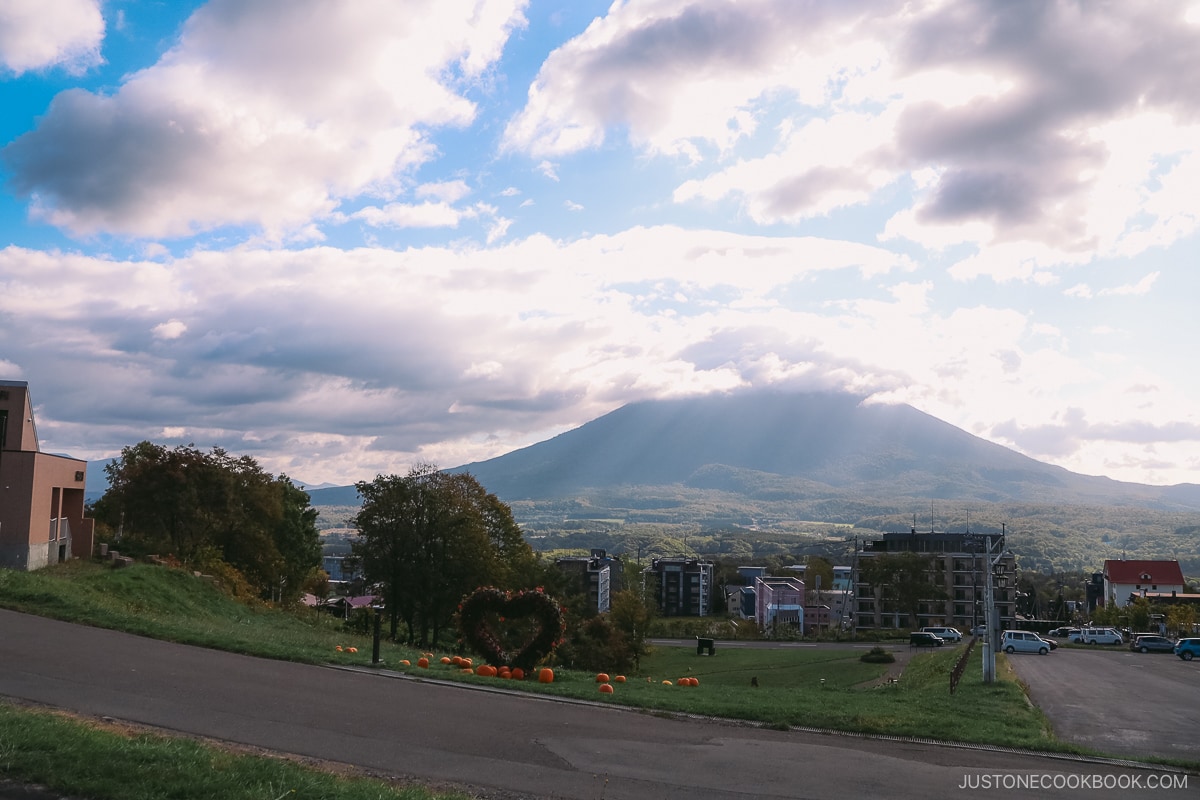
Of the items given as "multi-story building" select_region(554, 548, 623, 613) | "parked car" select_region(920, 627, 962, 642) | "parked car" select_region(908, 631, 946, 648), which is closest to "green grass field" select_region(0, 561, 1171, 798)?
"parked car" select_region(908, 631, 946, 648)

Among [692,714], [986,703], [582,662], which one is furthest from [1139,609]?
[692,714]

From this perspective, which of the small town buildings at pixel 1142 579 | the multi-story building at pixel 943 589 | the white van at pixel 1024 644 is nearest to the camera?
the white van at pixel 1024 644

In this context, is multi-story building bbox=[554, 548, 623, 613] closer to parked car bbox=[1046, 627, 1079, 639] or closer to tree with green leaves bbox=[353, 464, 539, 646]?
parked car bbox=[1046, 627, 1079, 639]

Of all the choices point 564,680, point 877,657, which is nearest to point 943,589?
point 877,657

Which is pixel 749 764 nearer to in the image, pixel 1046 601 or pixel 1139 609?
pixel 1139 609

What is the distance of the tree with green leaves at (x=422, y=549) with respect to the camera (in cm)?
4203

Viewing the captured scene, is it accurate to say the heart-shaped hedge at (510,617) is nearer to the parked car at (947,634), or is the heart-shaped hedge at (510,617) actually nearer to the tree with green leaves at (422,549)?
the tree with green leaves at (422,549)

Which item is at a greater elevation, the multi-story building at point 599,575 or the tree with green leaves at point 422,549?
the tree with green leaves at point 422,549

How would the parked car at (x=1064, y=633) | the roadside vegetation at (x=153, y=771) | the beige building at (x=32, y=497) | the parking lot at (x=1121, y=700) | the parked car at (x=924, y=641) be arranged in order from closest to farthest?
the roadside vegetation at (x=153, y=771), the parking lot at (x=1121, y=700), the beige building at (x=32, y=497), the parked car at (x=924, y=641), the parked car at (x=1064, y=633)

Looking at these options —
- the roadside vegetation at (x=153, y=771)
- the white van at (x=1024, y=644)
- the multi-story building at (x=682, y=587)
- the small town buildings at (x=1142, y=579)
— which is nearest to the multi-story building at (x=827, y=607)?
the multi-story building at (x=682, y=587)

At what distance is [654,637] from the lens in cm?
7538

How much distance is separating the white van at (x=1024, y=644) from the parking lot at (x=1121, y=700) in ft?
13.8

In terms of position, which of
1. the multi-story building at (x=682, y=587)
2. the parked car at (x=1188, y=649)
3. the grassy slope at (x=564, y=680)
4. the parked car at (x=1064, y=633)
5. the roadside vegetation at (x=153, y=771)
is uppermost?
the roadside vegetation at (x=153, y=771)

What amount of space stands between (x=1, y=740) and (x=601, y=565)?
117953 mm
